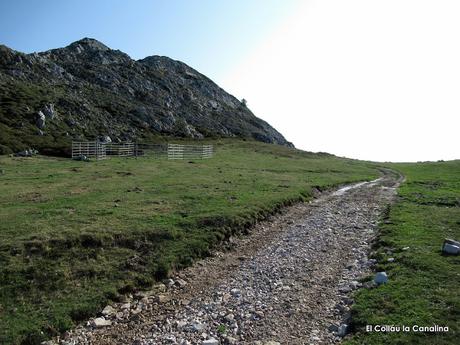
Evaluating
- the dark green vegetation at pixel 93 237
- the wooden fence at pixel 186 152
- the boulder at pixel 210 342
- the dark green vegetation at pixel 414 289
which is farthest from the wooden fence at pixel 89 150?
the boulder at pixel 210 342

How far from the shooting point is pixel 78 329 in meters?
12.0

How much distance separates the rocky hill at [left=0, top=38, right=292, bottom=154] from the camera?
88250 mm

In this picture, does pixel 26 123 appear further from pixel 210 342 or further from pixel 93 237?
pixel 210 342

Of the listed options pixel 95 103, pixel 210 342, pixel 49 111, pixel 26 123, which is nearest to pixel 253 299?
Result: pixel 210 342

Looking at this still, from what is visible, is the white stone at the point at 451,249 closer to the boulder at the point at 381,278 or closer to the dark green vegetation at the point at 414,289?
the dark green vegetation at the point at 414,289

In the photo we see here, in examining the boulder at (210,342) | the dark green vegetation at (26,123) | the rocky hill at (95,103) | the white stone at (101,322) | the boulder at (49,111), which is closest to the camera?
the boulder at (210,342)

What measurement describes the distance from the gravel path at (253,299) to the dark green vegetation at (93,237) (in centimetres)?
94

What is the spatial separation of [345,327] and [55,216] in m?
17.6

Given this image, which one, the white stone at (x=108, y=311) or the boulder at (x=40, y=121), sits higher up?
the boulder at (x=40, y=121)

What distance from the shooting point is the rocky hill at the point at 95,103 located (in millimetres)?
88250

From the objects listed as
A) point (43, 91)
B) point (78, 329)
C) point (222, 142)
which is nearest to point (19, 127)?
point (43, 91)

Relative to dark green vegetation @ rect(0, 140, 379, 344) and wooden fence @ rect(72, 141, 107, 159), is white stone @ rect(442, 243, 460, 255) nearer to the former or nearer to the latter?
dark green vegetation @ rect(0, 140, 379, 344)

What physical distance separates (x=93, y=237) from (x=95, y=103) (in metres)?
115

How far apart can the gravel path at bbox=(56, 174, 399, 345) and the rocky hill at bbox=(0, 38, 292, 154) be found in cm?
6122
